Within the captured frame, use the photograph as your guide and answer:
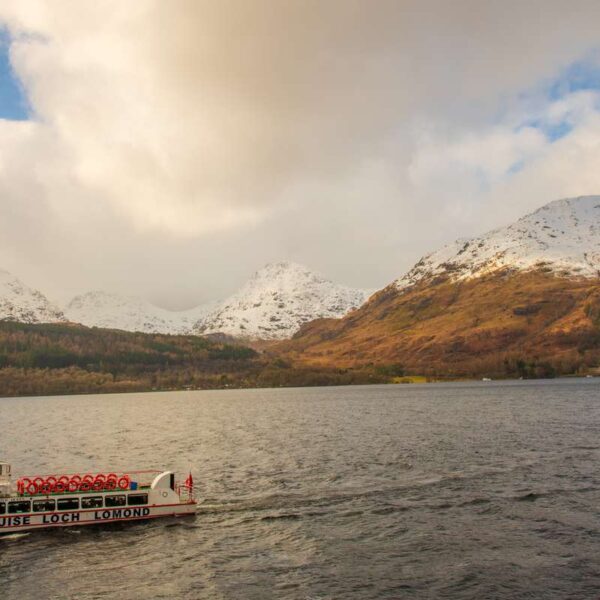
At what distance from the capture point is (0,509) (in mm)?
68688

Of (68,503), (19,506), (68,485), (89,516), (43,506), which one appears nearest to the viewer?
(19,506)

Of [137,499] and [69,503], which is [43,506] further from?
[137,499]

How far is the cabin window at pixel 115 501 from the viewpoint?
237 feet

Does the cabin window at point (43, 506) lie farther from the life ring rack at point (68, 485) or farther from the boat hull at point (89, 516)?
the life ring rack at point (68, 485)

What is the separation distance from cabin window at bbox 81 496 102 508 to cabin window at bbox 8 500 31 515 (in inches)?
231

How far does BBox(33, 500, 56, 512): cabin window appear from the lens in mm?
69688

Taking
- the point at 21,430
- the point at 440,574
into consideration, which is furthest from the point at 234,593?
the point at 21,430

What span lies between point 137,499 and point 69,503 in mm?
7611

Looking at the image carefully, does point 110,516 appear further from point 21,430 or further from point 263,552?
point 21,430

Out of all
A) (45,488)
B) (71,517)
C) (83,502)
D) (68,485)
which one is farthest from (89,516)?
(45,488)

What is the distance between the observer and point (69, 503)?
2790 inches

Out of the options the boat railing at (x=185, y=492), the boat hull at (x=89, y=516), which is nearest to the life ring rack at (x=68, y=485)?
the boat hull at (x=89, y=516)

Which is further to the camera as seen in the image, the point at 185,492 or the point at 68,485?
the point at 185,492

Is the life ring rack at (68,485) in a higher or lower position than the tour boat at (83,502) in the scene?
higher
